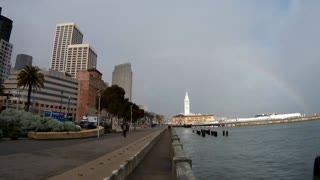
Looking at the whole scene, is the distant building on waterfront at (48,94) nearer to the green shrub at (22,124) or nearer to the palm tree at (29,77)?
the palm tree at (29,77)

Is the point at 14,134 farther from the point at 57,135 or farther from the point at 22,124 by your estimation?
the point at 57,135

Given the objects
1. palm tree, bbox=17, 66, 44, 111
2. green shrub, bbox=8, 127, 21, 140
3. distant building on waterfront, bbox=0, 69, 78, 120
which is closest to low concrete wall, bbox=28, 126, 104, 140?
green shrub, bbox=8, 127, 21, 140

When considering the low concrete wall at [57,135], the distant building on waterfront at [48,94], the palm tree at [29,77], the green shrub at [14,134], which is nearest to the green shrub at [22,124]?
the green shrub at [14,134]

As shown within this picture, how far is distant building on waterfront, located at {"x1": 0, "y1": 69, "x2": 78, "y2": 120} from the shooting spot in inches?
6097

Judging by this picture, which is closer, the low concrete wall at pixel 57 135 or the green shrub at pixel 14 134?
the green shrub at pixel 14 134

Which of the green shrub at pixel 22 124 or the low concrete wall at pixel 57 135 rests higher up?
the green shrub at pixel 22 124

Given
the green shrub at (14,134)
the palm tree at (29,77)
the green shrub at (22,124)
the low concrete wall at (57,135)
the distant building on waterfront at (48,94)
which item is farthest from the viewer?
the distant building on waterfront at (48,94)

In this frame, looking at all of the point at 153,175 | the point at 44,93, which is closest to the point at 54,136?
the point at 153,175

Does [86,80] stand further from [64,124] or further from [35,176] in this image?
[35,176]

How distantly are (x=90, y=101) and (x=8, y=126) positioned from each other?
6621 inches

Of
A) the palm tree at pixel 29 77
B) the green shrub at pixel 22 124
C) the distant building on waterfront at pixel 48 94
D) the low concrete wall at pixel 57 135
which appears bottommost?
the low concrete wall at pixel 57 135

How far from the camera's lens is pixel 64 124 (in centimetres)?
4262

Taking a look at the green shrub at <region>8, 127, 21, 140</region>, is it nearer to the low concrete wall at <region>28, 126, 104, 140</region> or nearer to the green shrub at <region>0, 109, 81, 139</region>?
the green shrub at <region>0, 109, 81, 139</region>

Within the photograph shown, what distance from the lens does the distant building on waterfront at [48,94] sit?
15488 centimetres
